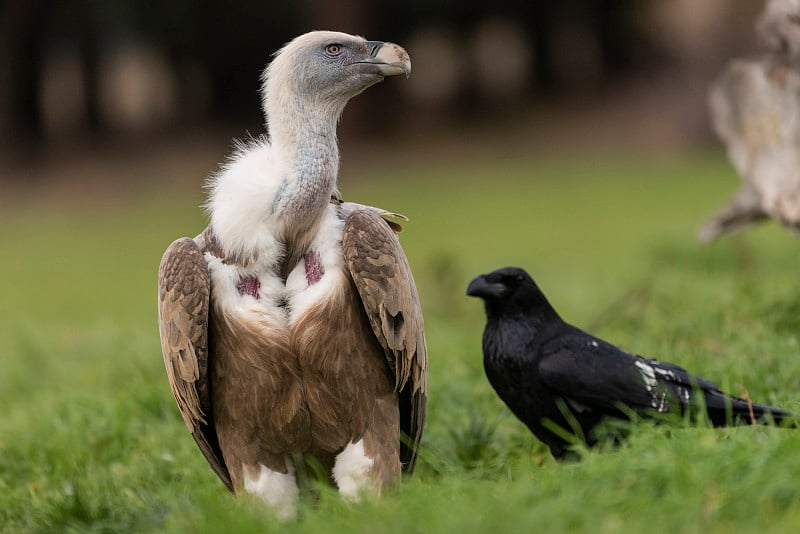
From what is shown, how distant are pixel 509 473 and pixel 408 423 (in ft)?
1.42

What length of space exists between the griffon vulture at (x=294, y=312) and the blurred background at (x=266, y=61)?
63.7 feet

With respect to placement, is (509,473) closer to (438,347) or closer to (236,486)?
(236,486)

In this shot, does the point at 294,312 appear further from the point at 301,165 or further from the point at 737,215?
the point at 737,215

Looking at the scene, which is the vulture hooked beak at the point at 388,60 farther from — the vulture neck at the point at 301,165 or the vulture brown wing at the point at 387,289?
the vulture brown wing at the point at 387,289

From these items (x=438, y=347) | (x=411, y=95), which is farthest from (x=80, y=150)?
(x=438, y=347)

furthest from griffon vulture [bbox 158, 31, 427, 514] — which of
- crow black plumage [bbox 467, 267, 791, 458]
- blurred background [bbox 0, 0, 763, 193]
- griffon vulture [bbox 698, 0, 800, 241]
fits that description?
blurred background [bbox 0, 0, 763, 193]

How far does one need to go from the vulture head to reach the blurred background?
1924cm

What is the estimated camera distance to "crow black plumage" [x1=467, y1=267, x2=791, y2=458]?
4047mm

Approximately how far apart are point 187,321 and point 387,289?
0.63 meters

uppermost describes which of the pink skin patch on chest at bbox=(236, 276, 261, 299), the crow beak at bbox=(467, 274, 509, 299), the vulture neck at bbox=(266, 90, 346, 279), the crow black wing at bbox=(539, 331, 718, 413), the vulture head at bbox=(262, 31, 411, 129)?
the vulture head at bbox=(262, 31, 411, 129)

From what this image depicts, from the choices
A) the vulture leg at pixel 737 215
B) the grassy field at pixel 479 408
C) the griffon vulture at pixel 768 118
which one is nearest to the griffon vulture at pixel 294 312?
the grassy field at pixel 479 408

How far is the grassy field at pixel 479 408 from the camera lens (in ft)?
10.4

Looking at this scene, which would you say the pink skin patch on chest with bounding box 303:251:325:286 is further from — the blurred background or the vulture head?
the blurred background

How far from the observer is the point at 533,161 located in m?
23.1
